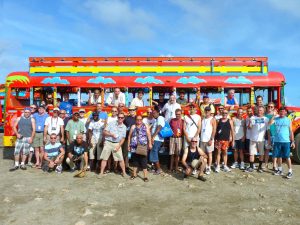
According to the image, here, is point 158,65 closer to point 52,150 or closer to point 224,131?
point 224,131

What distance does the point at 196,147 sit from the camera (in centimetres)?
764

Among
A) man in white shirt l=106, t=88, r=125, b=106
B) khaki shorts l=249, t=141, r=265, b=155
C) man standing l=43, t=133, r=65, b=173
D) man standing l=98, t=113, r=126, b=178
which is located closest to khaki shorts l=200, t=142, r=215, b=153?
khaki shorts l=249, t=141, r=265, b=155

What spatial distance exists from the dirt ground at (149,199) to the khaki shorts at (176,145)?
0.67 meters

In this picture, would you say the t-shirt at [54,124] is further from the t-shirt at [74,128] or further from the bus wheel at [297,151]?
the bus wheel at [297,151]

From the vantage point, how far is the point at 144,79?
9164 millimetres

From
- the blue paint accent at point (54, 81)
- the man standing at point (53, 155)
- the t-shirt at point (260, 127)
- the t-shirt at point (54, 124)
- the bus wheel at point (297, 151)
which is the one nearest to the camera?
the t-shirt at point (260, 127)

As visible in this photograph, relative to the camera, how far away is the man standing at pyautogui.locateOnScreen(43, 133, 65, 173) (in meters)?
8.23

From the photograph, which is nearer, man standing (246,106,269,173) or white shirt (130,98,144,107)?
man standing (246,106,269,173)

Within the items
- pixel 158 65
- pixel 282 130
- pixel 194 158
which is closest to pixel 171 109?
pixel 194 158

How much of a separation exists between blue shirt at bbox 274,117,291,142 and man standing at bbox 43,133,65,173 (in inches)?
231

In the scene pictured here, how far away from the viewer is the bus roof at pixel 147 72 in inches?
360

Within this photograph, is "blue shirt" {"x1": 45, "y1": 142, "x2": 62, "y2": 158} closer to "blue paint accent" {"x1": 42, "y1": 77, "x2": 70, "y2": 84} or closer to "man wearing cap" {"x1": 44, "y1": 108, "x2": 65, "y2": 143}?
"man wearing cap" {"x1": 44, "y1": 108, "x2": 65, "y2": 143}

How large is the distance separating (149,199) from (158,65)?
4.66 meters

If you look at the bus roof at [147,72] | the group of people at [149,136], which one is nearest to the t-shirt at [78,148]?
the group of people at [149,136]
